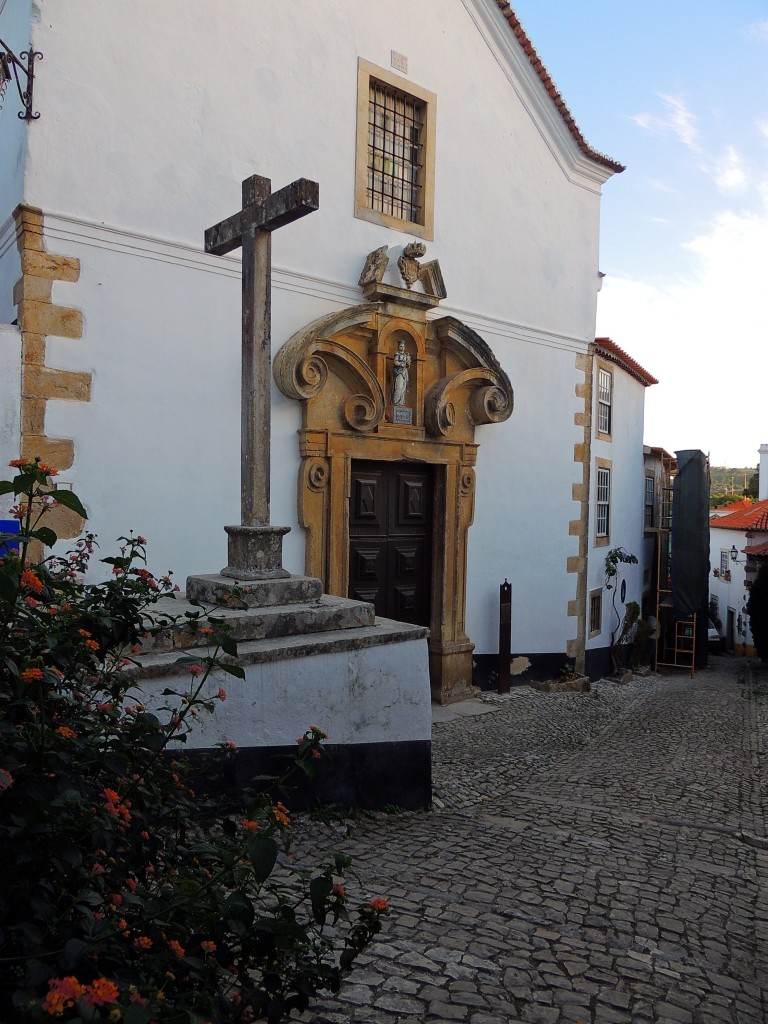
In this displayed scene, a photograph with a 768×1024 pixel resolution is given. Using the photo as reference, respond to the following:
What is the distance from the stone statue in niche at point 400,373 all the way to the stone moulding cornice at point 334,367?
0.28 meters

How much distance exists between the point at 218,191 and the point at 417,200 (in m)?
2.49

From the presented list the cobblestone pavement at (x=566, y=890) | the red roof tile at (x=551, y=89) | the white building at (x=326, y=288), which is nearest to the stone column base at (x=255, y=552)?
the cobblestone pavement at (x=566, y=890)

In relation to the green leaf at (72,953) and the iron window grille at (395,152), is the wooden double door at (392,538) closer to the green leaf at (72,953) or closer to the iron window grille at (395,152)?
the iron window grille at (395,152)

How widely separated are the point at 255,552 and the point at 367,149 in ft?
16.3

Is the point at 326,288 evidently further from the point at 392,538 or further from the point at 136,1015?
the point at 136,1015

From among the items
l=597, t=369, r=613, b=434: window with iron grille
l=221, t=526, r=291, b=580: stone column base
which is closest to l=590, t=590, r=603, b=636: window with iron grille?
l=597, t=369, r=613, b=434: window with iron grille

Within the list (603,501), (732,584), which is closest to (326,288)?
(603,501)

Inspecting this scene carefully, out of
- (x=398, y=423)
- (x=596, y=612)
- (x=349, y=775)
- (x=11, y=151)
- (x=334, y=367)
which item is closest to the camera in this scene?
(x=349, y=775)

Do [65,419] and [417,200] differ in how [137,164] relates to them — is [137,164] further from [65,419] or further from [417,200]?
[417,200]

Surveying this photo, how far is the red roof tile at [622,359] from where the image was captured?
40.9 feet

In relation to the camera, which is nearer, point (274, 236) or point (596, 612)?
point (274, 236)

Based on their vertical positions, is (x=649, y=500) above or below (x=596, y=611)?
above

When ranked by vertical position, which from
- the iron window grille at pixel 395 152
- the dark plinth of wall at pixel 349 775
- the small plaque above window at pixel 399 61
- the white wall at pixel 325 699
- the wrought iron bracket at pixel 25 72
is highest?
the small plaque above window at pixel 399 61

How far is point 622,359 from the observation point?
1328 centimetres
